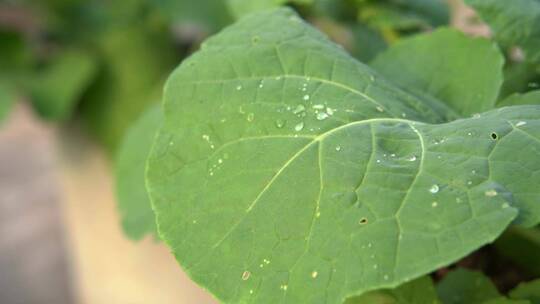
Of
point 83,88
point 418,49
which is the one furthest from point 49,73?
point 418,49

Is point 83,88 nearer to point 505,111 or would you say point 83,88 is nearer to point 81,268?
point 81,268

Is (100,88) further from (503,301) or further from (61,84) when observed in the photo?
(503,301)

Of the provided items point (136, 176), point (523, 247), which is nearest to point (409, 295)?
point (523, 247)

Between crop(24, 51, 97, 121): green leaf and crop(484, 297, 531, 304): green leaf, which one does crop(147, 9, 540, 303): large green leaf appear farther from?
crop(24, 51, 97, 121): green leaf

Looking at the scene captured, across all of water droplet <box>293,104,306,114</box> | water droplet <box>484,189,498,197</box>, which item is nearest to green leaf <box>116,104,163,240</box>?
water droplet <box>293,104,306,114</box>

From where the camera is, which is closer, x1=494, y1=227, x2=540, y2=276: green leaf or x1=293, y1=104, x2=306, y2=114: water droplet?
x1=293, y1=104, x2=306, y2=114: water droplet

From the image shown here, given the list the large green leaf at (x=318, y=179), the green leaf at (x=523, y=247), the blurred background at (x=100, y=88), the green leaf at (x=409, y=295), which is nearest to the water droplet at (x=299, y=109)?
the large green leaf at (x=318, y=179)

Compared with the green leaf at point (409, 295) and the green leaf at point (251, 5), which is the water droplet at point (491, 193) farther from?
the green leaf at point (251, 5)
